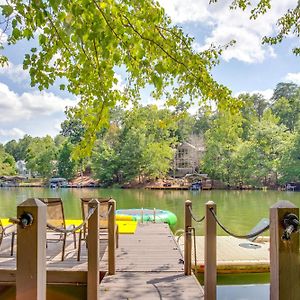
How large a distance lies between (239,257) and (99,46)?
183 inches

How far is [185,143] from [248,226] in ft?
105

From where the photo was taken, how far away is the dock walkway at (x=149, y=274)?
12.2 ft

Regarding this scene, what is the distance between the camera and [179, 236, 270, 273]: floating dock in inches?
218

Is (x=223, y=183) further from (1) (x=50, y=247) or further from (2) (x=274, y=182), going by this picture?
(1) (x=50, y=247)

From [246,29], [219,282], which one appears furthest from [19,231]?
[246,29]

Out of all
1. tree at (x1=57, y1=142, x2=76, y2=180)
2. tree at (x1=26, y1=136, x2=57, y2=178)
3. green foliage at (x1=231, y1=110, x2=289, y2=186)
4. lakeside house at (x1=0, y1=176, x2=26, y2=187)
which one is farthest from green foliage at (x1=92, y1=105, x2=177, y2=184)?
lakeside house at (x1=0, y1=176, x2=26, y2=187)

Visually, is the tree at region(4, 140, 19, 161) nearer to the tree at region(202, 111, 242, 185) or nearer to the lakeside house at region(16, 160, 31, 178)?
the lakeside house at region(16, 160, 31, 178)

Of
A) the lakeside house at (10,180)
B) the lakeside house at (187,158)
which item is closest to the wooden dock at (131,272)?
the lakeside house at (187,158)

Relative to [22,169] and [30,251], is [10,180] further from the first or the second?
[30,251]

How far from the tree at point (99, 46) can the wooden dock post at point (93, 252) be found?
59 centimetres

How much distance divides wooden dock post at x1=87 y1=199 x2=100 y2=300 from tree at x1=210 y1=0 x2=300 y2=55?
385 centimetres

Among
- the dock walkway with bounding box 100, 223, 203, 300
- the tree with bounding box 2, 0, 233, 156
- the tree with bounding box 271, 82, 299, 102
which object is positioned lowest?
the dock walkway with bounding box 100, 223, 203, 300

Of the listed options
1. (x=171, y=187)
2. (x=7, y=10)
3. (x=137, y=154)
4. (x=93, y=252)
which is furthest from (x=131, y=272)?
(x=137, y=154)

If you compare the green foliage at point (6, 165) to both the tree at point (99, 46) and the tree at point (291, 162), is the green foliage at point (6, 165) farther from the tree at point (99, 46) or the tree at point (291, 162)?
the tree at point (99, 46)
